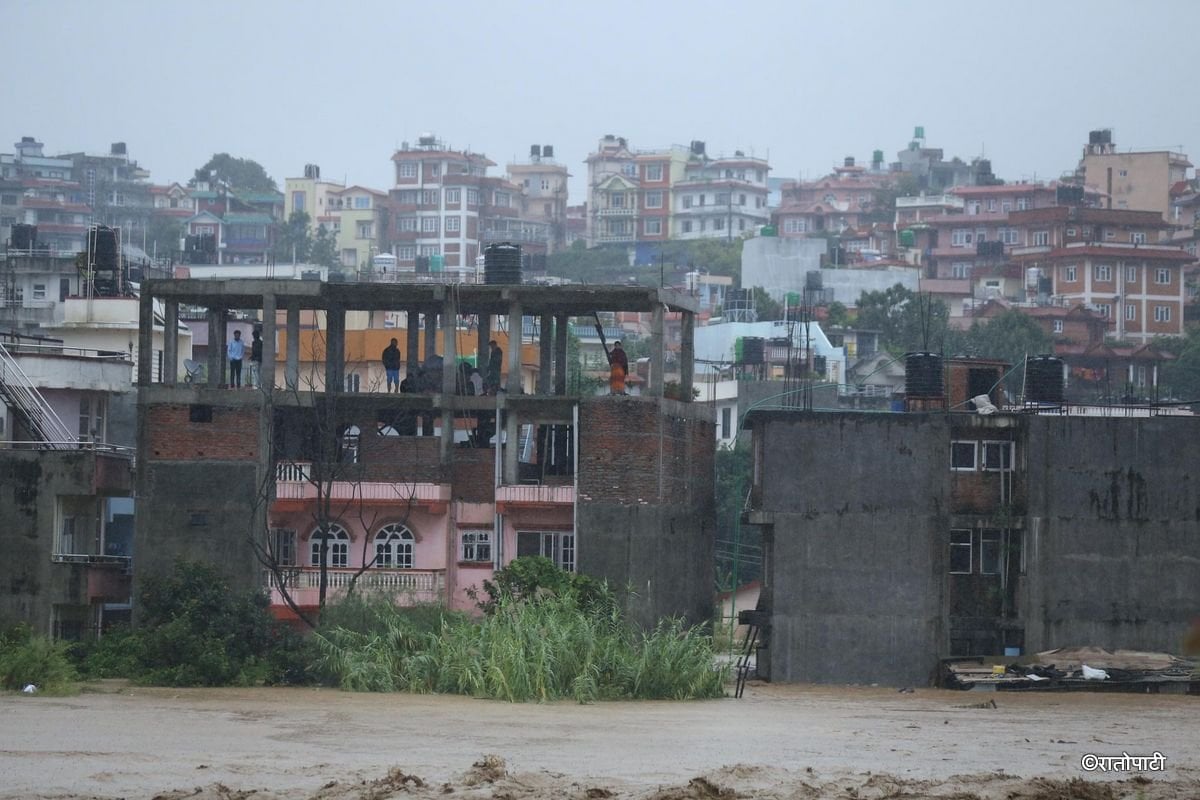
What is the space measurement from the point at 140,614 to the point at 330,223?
129 m

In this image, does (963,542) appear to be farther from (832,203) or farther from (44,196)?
(44,196)

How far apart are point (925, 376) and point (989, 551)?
510cm

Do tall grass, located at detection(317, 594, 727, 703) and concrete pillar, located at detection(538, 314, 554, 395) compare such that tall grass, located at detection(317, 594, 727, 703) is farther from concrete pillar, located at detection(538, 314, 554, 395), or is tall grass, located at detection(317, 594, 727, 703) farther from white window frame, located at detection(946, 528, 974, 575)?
concrete pillar, located at detection(538, 314, 554, 395)

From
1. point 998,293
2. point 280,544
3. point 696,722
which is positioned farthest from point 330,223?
point 696,722

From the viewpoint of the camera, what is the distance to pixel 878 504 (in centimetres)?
4581

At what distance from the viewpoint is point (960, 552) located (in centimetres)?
4612

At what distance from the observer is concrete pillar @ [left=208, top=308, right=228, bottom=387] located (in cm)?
4712

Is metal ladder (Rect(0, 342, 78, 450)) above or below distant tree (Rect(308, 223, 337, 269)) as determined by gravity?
below

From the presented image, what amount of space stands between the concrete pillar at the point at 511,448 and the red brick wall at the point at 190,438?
5.98 m

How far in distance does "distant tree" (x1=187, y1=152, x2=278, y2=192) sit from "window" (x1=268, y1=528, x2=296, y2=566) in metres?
144

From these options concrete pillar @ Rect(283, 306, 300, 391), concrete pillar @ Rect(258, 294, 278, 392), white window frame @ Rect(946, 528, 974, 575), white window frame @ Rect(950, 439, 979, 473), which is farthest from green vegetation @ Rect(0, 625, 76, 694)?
white window frame @ Rect(950, 439, 979, 473)

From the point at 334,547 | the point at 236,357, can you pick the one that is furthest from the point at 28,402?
the point at 334,547

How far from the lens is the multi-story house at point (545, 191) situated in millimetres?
173375

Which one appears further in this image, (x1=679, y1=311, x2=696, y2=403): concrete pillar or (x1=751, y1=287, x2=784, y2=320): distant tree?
(x1=751, y1=287, x2=784, y2=320): distant tree
